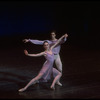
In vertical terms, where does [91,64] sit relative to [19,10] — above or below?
below

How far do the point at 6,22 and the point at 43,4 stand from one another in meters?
2.71

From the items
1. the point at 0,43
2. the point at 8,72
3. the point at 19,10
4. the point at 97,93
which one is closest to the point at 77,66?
the point at 8,72

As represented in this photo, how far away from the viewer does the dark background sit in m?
Result: 6.88

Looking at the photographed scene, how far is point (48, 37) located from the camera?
16453 millimetres

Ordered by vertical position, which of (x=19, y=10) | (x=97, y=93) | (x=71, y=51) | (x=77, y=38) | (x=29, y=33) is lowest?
(x=97, y=93)

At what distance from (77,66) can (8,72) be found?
7.86 feet

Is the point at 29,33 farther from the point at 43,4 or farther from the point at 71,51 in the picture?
the point at 71,51

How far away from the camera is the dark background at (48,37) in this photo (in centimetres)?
688

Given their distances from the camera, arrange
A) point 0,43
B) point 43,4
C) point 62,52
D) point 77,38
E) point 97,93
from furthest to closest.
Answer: point 43,4
point 77,38
point 0,43
point 62,52
point 97,93

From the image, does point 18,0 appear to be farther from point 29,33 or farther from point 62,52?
Result: point 62,52

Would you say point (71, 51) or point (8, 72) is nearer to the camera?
point (8, 72)

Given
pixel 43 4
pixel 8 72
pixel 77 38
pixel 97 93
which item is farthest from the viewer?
pixel 43 4

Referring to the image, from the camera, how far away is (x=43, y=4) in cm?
1752

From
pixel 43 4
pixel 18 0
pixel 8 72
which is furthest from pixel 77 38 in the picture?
pixel 8 72
